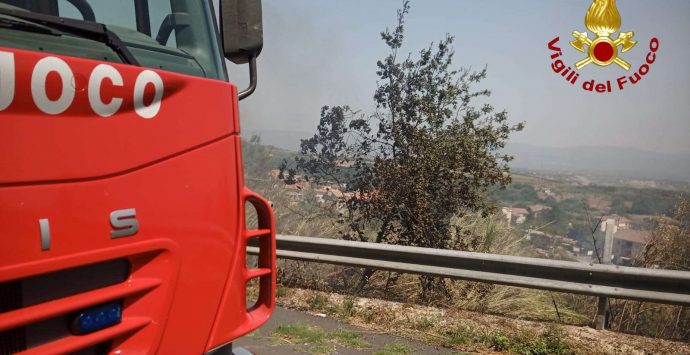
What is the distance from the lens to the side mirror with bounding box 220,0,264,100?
2.33 metres

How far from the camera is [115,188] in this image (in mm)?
1622

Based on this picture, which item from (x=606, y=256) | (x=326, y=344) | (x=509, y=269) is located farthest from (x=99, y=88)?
(x=606, y=256)

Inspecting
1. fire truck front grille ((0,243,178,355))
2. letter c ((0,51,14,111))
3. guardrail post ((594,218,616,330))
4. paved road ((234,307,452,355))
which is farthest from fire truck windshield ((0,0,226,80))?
guardrail post ((594,218,616,330))

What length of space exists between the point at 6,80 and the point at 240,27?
3.80 feet

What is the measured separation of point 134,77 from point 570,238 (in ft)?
17.2

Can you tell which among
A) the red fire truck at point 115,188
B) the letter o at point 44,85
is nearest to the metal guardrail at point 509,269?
the red fire truck at point 115,188

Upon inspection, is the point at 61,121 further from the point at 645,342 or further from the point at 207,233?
the point at 645,342

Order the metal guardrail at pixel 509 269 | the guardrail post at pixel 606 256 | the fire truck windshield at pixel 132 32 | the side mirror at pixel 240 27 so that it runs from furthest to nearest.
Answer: the guardrail post at pixel 606 256 < the metal guardrail at pixel 509 269 < the side mirror at pixel 240 27 < the fire truck windshield at pixel 132 32

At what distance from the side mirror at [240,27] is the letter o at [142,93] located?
560mm

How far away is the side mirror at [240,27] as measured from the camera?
233 cm

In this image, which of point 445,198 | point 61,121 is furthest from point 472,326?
point 61,121

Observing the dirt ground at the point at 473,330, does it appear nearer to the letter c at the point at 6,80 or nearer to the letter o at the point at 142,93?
the letter o at the point at 142,93

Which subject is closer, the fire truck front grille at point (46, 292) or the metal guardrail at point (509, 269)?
the fire truck front grille at point (46, 292)

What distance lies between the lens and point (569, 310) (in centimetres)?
491
